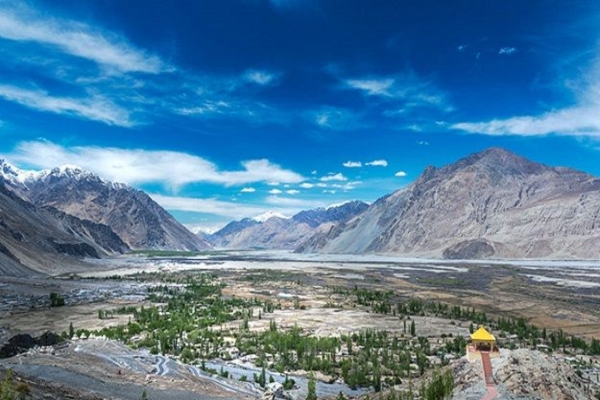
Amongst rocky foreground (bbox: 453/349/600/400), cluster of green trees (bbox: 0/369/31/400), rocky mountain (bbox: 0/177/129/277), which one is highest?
rocky mountain (bbox: 0/177/129/277)

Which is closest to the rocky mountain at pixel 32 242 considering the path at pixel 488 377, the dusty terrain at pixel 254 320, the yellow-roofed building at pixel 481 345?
the dusty terrain at pixel 254 320

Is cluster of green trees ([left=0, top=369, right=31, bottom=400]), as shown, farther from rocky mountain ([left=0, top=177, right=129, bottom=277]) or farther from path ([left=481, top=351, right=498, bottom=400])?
rocky mountain ([left=0, top=177, right=129, bottom=277])

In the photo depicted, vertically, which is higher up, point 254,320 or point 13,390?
point 13,390

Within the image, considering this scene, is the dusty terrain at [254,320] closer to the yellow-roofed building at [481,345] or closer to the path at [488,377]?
the yellow-roofed building at [481,345]

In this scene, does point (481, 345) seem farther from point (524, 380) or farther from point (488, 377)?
point (524, 380)

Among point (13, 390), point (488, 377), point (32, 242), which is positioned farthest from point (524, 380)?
point (32, 242)

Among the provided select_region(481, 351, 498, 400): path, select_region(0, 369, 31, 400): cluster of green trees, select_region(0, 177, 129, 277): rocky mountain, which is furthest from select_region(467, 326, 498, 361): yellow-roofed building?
select_region(0, 177, 129, 277): rocky mountain
